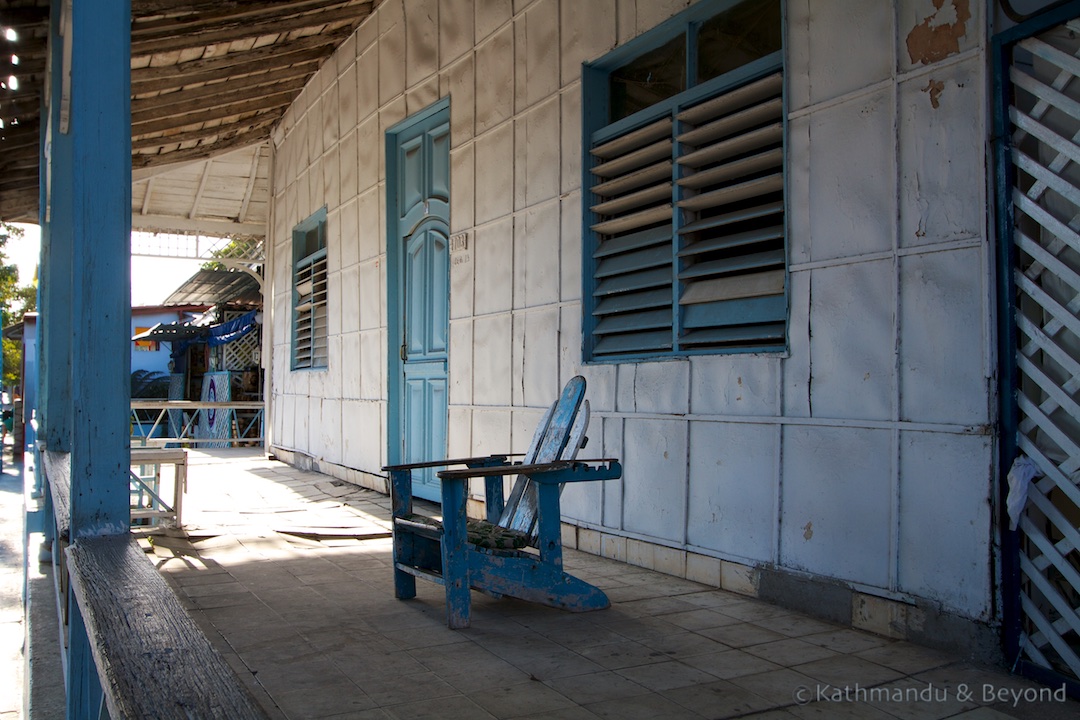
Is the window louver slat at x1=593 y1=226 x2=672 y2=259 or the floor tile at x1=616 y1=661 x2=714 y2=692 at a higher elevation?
the window louver slat at x1=593 y1=226 x2=672 y2=259

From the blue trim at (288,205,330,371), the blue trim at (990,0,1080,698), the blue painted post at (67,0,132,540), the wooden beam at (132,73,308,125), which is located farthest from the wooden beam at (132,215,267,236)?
the blue trim at (990,0,1080,698)

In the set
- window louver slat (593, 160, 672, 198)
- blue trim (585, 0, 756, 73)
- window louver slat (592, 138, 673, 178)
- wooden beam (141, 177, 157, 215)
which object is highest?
wooden beam (141, 177, 157, 215)

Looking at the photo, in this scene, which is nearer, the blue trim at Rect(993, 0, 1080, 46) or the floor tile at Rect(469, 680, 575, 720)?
the floor tile at Rect(469, 680, 575, 720)

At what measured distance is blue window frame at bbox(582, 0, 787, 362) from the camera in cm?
404

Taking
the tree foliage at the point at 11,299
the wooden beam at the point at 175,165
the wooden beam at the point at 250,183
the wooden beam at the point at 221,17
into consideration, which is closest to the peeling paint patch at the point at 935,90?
the wooden beam at the point at 221,17

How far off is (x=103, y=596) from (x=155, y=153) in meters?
11.2

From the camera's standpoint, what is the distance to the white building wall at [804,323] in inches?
121

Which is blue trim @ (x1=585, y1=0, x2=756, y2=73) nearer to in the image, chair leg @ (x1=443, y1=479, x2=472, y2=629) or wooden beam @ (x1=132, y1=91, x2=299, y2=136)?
chair leg @ (x1=443, y1=479, x2=472, y2=629)

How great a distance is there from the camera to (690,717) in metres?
2.52

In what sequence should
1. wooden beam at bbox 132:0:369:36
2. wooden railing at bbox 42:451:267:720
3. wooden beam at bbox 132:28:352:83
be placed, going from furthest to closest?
wooden beam at bbox 132:28:352:83, wooden beam at bbox 132:0:369:36, wooden railing at bbox 42:451:267:720

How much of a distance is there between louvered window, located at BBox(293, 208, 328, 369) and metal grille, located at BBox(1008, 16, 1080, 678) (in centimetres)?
816

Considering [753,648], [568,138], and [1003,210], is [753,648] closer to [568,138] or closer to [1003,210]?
[1003,210]

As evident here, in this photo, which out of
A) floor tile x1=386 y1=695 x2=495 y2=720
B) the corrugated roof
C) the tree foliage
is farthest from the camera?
the tree foliage

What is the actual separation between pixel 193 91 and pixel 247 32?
174 centimetres
